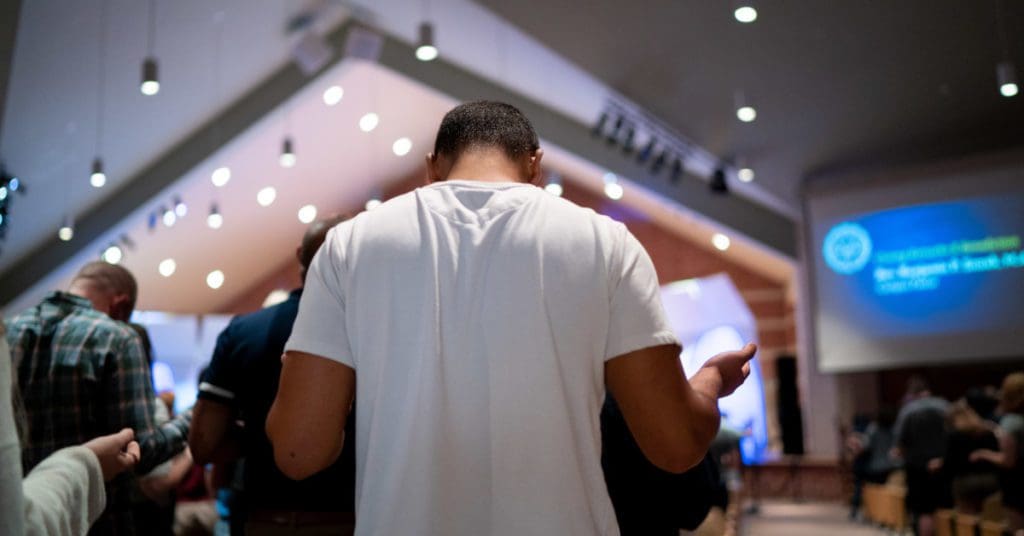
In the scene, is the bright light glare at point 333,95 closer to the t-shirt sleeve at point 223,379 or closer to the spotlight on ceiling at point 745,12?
the spotlight on ceiling at point 745,12

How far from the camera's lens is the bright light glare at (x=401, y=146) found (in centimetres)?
1303

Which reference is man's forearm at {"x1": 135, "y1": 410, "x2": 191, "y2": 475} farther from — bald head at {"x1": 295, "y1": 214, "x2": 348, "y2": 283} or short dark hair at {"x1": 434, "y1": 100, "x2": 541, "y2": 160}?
short dark hair at {"x1": 434, "y1": 100, "x2": 541, "y2": 160}

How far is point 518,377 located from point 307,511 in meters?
1.17

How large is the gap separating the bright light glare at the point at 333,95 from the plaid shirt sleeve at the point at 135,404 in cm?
866

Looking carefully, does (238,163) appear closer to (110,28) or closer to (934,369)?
(110,28)

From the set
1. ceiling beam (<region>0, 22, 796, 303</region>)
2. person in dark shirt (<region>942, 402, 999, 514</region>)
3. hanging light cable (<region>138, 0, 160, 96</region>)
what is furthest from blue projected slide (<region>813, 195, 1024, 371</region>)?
hanging light cable (<region>138, 0, 160, 96</region>)

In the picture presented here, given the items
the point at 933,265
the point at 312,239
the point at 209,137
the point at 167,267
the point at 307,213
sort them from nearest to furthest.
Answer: the point at 312,239 < the point at 933,265 < the point at 209,137 < the point at 167,267 < the point at 307,213

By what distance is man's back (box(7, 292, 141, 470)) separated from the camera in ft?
8.37

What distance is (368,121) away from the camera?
1166 centimetres

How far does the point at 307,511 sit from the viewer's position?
231 cm

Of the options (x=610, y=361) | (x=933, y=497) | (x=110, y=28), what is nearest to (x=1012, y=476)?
(x=933, y=497)

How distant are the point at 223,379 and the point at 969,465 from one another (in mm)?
5261

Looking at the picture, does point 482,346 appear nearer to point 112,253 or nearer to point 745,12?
point 745,12

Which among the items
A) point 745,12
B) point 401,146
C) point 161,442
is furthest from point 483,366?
point 401,146
